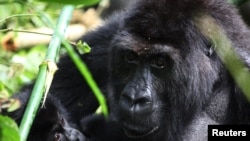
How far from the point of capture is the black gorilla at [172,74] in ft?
9.45

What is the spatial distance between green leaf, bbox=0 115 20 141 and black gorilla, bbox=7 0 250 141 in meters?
1.48

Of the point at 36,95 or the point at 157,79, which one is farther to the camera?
the point at 157,79

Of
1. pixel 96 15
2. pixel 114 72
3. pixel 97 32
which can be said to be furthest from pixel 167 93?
pixel 96 15

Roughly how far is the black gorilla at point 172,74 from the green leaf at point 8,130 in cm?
148

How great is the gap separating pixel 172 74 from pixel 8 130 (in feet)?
5.98

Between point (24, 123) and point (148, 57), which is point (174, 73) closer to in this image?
point (148, 57)

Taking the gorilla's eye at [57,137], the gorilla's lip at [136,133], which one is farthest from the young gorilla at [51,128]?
the gorilla's lip at [136,133]

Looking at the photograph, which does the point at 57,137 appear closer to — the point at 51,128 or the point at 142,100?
the point at 51,128

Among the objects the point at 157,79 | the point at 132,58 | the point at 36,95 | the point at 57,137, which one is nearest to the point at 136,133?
Result: the point at 157,79

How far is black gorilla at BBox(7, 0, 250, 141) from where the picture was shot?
2879 mm

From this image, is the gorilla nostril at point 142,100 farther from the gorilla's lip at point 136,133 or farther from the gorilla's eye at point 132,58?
the gorilla's eye at point 132,58

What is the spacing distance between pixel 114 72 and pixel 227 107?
789 millimetres

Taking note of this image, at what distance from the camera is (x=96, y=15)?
21.7ft

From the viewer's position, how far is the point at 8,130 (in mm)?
1232
